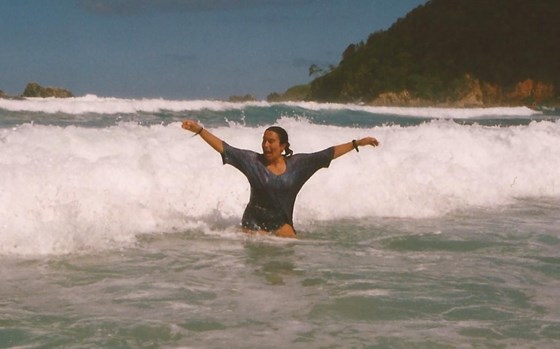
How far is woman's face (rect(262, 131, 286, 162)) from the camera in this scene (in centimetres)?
689

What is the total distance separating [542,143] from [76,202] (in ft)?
34.1

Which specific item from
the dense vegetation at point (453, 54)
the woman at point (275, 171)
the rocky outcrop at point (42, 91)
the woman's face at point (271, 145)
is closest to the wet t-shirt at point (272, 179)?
the woman at point (275, 171)

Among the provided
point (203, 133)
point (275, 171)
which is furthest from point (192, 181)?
point (203, 133)

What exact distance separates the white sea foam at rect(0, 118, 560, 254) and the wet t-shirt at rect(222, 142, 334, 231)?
0.95 m

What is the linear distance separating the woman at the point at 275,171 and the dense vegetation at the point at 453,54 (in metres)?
65.5

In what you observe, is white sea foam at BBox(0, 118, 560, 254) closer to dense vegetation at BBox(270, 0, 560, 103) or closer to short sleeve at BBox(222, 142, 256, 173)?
short sleeve at BBox(222, 142, 256, 173)

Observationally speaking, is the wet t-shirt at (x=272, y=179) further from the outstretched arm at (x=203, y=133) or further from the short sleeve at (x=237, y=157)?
the outstretched arm at (x=203, y=133)

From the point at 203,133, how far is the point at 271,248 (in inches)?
48.8

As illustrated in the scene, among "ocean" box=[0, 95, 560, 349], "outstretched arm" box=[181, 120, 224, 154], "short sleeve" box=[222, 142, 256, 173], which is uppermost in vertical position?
"outstretched arm" box=[181, 120, 224, 154]

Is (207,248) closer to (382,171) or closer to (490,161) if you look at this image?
(382,171)

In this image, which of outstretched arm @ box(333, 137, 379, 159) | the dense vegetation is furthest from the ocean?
the dense vegetation

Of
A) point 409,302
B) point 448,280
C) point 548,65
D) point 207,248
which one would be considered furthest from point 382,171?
point 548,65

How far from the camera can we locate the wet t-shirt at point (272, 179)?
23.2 feet

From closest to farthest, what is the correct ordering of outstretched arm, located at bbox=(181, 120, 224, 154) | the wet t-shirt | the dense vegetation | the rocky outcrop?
outstretched arm, located at bbox=(181, 120, 224, 154) < the wet t-shirt < the rocky outcrop < the dense vegetation
